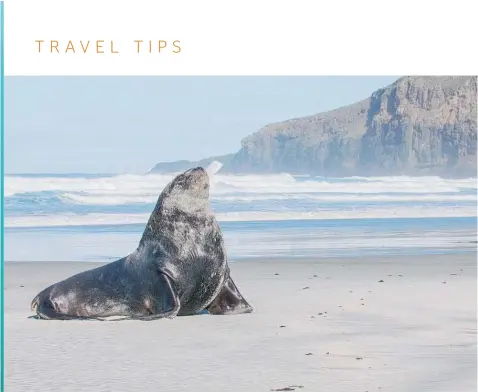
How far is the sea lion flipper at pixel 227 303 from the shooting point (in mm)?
10352

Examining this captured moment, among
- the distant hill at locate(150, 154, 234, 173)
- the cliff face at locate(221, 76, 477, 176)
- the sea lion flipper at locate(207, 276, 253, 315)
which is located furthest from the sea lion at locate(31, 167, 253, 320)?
the cliff face at locate(221, 76, 477, 176)

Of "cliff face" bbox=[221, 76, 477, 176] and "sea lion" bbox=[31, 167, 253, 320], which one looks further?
"cliff face" bbox=[221, 76, 477, 176]

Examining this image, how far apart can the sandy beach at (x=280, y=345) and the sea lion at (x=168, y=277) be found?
22 centimetres

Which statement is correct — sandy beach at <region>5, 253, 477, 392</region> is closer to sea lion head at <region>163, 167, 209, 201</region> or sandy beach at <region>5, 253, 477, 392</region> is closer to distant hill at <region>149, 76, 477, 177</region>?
sea lion head at <region>163, 167, 209, 201</region>

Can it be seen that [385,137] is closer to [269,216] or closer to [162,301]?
[269,216]

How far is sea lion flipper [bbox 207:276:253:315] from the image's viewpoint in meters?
10.4

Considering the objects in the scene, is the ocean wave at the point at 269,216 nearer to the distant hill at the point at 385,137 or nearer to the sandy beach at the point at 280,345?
the distant hill at the point at 385,137

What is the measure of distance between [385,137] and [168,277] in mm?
22055

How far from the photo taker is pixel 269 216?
78.7 feet

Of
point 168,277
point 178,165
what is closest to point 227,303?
point 168,277

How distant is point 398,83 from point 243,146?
14.9 ft

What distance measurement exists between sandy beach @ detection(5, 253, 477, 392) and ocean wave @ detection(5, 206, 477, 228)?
1027 cm

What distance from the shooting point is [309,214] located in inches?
955

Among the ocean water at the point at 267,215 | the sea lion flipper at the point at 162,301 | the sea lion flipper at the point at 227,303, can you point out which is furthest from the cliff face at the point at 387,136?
the sea lion flipper at the point at 162,301
